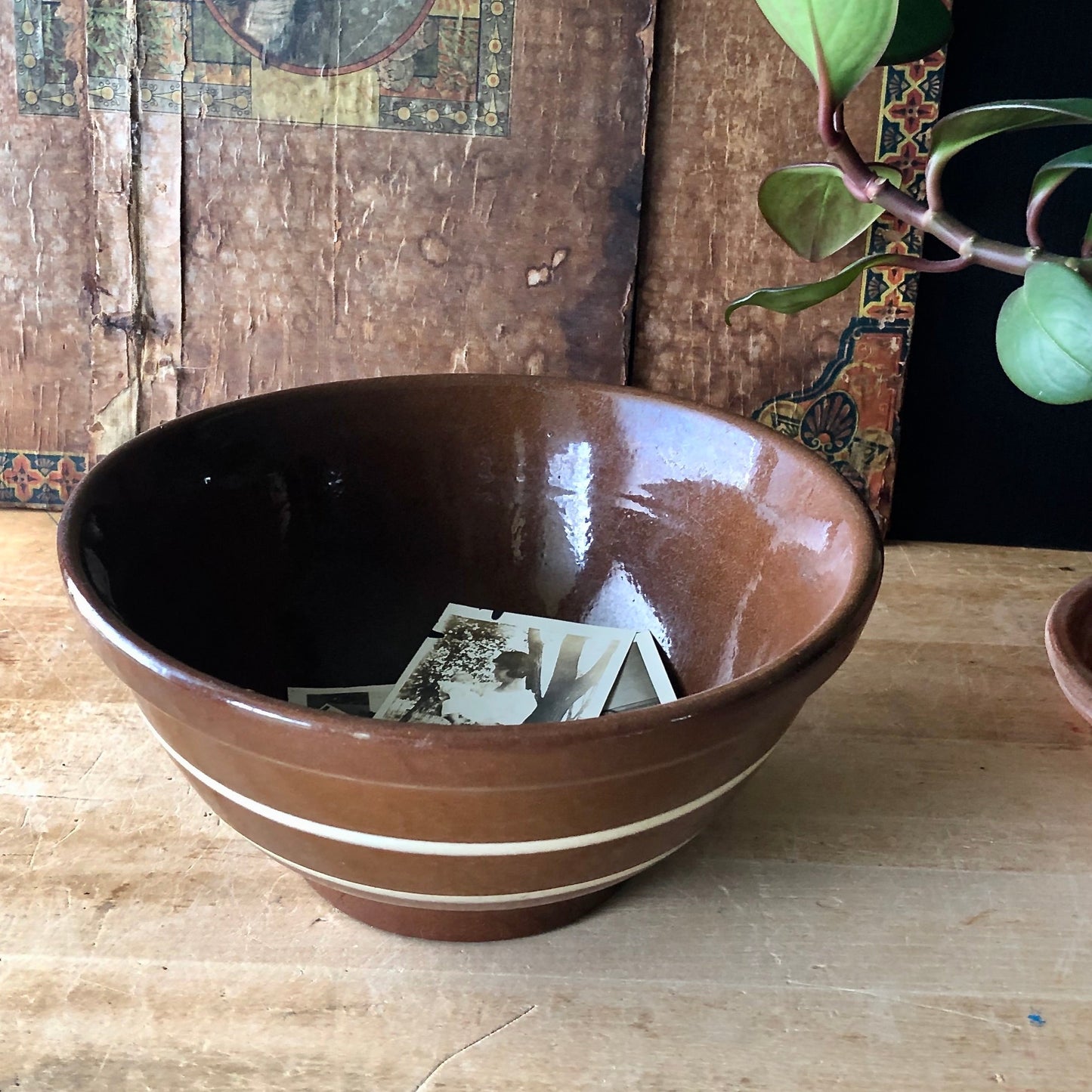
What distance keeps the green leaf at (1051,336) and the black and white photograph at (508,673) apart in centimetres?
28

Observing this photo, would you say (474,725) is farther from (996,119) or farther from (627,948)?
(996,119)

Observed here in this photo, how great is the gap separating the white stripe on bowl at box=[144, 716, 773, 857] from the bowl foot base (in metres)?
0.10

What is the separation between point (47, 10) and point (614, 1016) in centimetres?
79

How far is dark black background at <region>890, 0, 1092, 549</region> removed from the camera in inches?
33.4

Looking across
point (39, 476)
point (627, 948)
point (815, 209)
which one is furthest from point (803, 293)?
point (39, 476)

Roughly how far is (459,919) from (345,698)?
0.22 m

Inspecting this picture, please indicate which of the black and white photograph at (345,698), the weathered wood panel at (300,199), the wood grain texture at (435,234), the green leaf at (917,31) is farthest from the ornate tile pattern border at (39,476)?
the green leaf at (917,31)

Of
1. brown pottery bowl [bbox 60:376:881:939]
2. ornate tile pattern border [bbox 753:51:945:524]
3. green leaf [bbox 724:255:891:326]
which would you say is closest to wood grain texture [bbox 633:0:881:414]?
ornate tile pattern border [bbox 753:51:945:524]

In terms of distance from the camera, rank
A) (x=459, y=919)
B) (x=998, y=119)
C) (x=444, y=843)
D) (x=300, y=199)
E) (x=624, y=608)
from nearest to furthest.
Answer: (x=444, y=843), (x=459, y=919), (x=998, y=119), (x=624, y=608), (x=300, y=199)

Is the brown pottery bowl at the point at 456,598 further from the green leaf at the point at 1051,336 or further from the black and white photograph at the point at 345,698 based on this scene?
the green leaf at the point at 1051,336

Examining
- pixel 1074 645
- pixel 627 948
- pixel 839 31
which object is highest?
pixel 839 31

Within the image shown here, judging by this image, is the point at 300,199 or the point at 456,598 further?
the point at 300,199

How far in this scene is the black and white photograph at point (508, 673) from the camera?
71 centimetres

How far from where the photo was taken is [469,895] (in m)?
0.46
